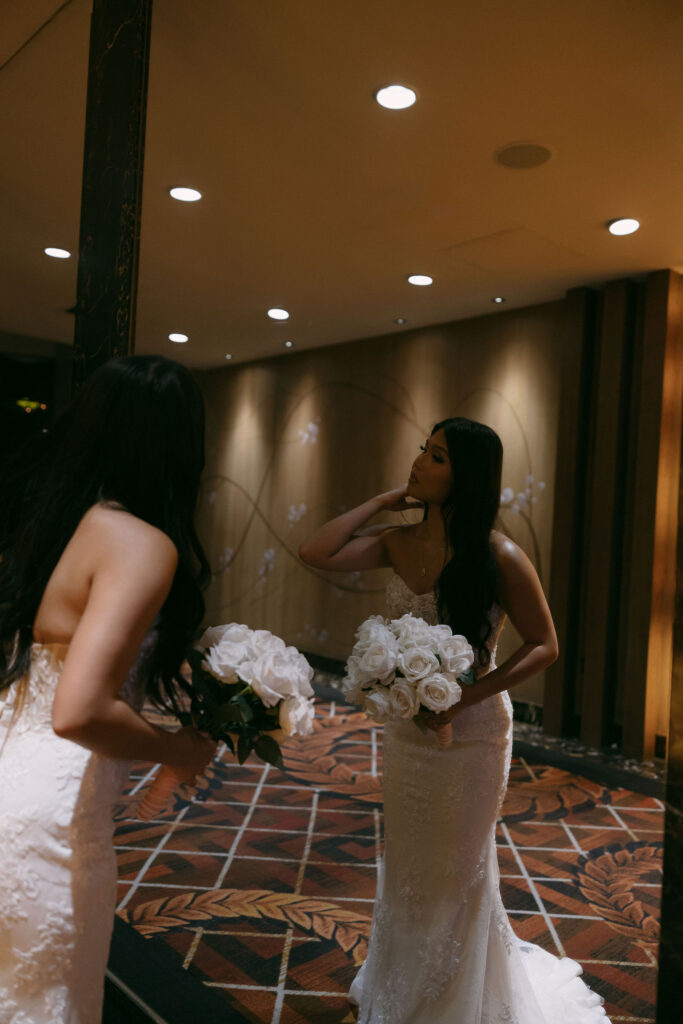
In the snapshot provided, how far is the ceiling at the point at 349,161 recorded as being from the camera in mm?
2006

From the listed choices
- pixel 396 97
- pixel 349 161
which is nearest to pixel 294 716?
pixel 396 97

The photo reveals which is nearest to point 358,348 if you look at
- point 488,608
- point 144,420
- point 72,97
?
point 488,608

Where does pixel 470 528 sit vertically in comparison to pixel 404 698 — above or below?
above

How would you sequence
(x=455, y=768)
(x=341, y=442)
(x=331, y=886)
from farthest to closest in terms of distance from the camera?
(x=331, y=886)
(x=341, y=442)
(x=455, y=768)

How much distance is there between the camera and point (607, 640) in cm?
182

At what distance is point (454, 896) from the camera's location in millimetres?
2021

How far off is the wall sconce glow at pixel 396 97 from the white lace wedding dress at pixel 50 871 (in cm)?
239

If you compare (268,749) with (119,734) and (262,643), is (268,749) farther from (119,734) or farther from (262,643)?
(119,734)

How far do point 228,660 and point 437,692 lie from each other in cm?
51

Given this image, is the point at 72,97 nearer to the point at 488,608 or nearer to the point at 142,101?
the point at 142,101

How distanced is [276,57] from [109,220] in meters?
0.92

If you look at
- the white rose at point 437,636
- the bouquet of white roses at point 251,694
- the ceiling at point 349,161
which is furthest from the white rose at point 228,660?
the ceiling at point 349,161

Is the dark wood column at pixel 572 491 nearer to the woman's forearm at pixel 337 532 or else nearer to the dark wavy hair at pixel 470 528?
the dark wavy hair at pixel 470 528

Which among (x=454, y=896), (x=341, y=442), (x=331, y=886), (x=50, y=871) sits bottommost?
(x=331, y=886)
